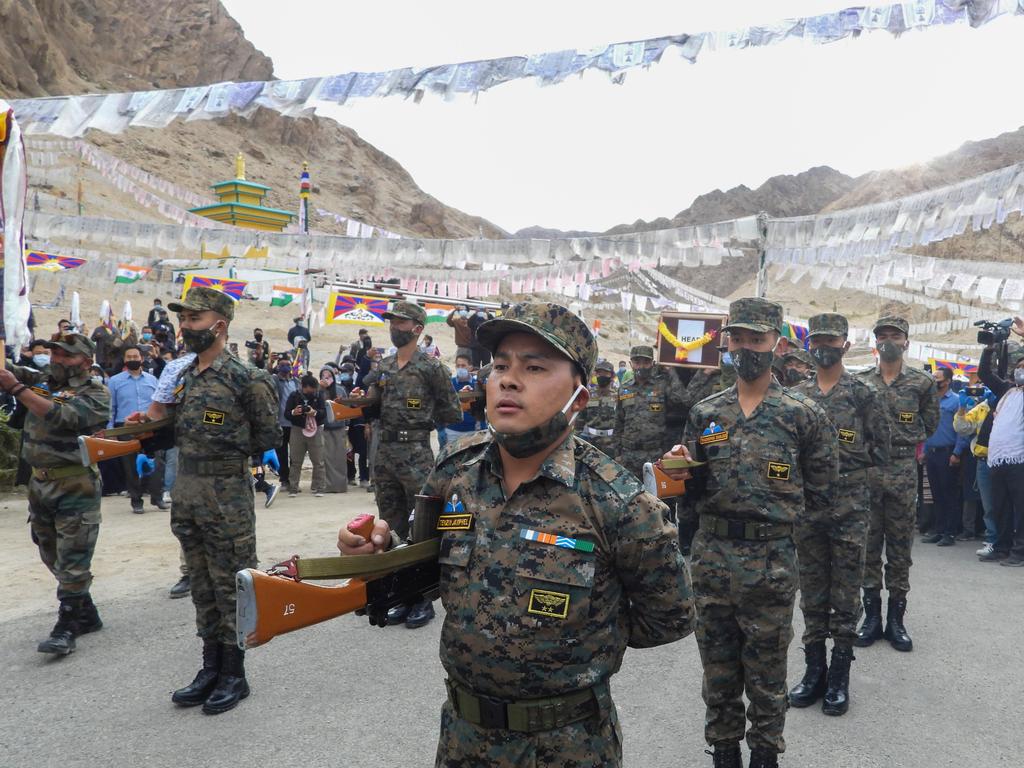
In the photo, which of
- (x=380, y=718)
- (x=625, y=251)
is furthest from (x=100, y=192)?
(x=380, y=718)

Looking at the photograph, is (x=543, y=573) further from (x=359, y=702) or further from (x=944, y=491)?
(x=944, y=491)

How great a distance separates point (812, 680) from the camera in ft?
13.3

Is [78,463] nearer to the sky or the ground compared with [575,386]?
nearer to the ground

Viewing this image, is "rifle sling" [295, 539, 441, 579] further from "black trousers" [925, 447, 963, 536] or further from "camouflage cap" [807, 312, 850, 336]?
"black trousers" [925, 447, 963, 536]

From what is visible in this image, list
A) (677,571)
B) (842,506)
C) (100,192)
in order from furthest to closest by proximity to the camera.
→ (100,192), (842,506), (677,571)

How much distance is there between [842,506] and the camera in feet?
13.8

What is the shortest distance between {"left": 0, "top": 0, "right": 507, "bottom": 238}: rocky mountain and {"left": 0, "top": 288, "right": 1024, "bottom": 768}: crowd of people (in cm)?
6077

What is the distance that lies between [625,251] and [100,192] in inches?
1770

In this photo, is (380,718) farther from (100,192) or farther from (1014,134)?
(1014,134)

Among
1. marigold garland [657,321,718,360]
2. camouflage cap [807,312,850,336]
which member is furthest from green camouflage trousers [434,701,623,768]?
marigold garland [657,321,718,360]

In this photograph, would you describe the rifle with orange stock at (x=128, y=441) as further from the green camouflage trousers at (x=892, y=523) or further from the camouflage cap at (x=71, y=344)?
the green camouflage trousers at (x=892, y=523)

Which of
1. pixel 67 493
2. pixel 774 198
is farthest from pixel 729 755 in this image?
pixel 774 198

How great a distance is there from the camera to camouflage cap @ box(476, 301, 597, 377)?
1.80 meters

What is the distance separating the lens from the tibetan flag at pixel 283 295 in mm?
21916
